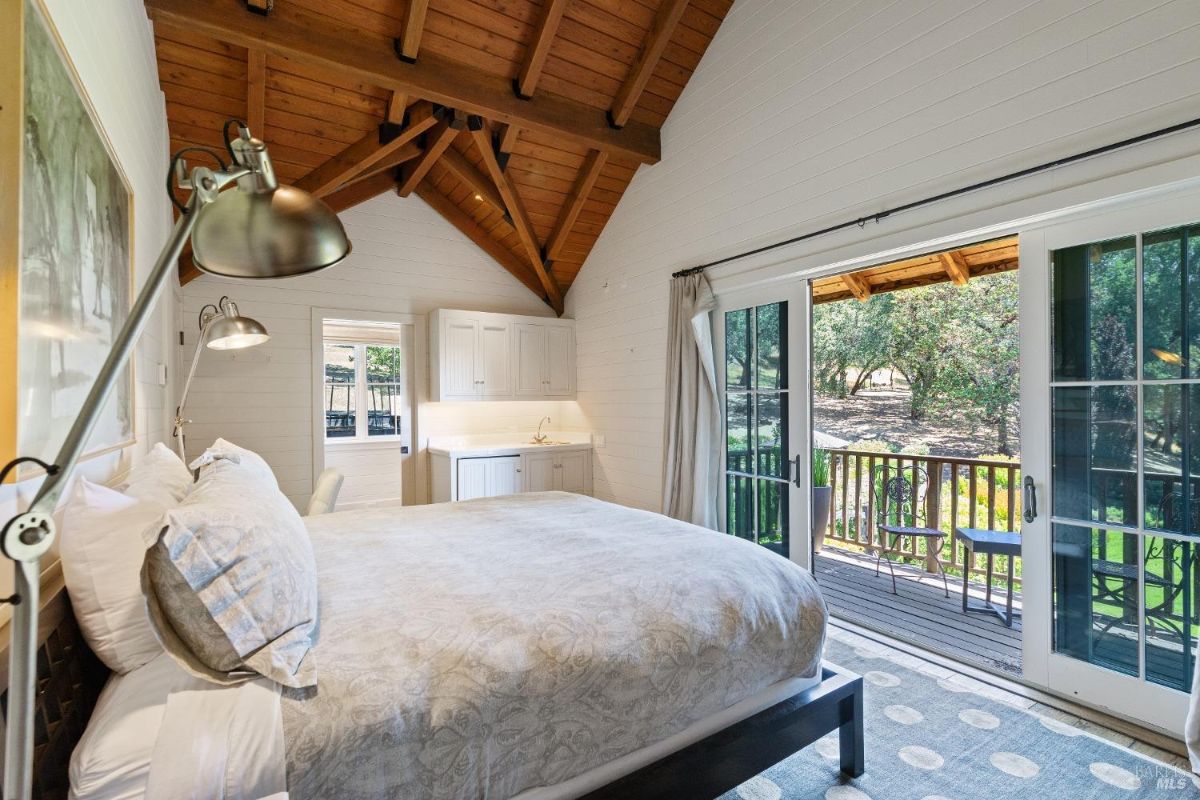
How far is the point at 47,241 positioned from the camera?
1.18 m

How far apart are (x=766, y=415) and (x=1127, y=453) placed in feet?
5.85

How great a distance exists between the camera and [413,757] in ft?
3.92

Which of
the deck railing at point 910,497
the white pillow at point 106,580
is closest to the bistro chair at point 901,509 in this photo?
the deck railing at point 910,497

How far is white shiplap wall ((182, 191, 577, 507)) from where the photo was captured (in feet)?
14.7

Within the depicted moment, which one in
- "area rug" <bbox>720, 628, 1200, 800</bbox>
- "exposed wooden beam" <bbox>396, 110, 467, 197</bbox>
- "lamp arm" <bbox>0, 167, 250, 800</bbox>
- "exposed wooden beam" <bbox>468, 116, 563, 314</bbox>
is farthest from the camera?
"exposed wooden beam" <bbox>468, 116, 563, 314</bbox>

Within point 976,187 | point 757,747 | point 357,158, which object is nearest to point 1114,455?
point 976,187

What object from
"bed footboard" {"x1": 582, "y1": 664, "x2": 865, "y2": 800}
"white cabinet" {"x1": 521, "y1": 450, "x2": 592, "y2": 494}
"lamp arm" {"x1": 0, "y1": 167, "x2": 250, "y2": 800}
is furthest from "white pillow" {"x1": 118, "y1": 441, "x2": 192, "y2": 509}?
"white cabinet" {"x1": 521, "y1": 450, "x2": 592, "y2": 494}

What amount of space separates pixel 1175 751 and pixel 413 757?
2659 millimetres

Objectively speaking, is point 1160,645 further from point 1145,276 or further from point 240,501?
point 240,501

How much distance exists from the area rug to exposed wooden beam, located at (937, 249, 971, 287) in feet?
11.4

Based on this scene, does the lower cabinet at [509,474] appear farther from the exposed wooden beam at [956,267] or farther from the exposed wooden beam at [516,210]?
the exposed wooden beam at [956,267]

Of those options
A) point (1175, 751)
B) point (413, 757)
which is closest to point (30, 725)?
point (413, 757)

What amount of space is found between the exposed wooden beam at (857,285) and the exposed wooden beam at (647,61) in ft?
8.32

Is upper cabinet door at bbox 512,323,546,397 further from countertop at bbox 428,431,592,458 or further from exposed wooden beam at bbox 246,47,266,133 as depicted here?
exposed wooden beam at bbox 246,47,266,133
